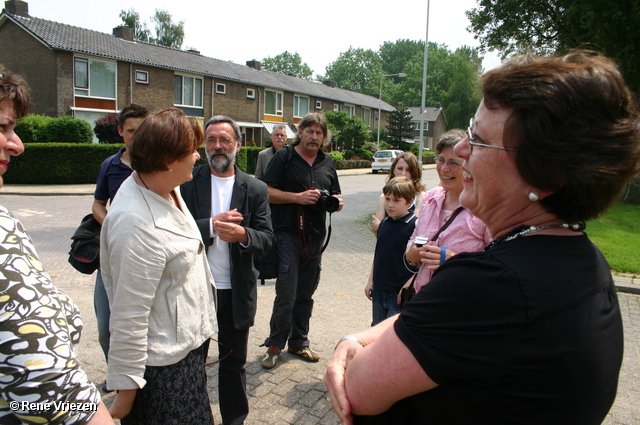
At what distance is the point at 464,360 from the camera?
105cm

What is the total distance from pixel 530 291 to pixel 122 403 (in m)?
1.81

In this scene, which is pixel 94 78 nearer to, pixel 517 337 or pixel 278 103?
pixel 278 103

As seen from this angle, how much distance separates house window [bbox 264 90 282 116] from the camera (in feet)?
125

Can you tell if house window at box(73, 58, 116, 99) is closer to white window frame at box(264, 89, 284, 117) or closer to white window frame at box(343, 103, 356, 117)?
white window frame at box(264, 89, 284, 117)

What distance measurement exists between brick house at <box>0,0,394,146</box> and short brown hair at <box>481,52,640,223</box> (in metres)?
23.2

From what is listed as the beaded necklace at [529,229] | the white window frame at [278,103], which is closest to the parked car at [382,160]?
the white window frame at [278,103]

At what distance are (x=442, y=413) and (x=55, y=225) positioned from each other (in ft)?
37.1

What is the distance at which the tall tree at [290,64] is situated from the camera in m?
86.2

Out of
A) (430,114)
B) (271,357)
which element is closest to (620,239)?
(271,357)

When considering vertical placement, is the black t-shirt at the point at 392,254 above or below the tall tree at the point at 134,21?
below

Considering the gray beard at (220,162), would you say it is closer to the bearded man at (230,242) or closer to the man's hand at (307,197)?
the bearded man at (230,242)

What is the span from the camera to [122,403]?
1990 millimetres

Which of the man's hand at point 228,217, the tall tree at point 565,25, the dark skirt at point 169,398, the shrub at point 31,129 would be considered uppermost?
the tall tree at point 565,25

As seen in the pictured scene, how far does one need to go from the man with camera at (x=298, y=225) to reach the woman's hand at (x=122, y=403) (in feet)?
7.03
